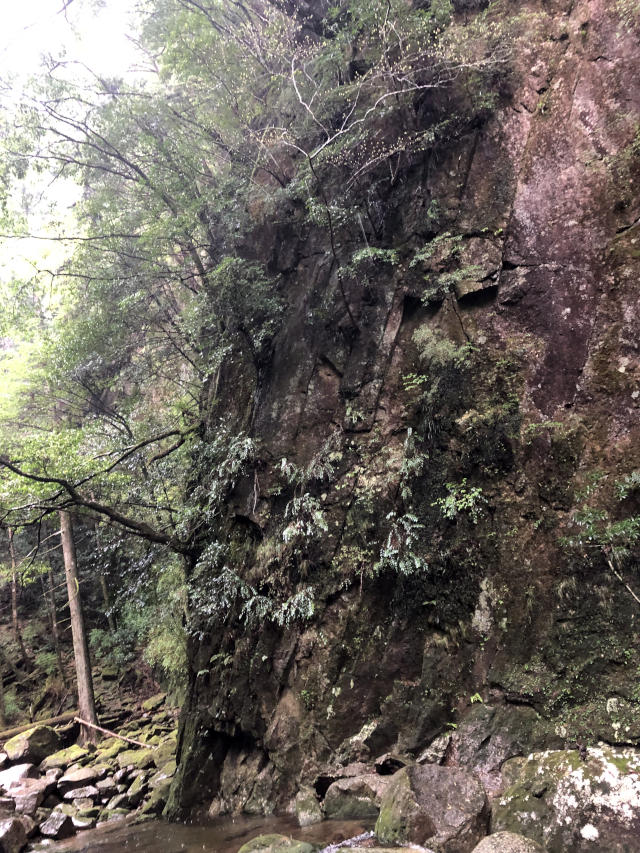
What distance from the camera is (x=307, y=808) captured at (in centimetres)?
580

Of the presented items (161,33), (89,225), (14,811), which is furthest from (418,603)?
(161,33)

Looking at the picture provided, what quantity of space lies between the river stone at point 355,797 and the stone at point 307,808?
0.62ft

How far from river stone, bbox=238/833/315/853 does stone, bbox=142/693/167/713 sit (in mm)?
11886

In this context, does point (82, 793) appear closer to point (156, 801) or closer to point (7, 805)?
point (7, 805)

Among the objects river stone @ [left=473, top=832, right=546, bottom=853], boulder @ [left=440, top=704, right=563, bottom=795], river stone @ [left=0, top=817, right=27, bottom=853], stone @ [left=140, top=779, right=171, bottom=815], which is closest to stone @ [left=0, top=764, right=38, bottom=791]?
river stone @ [left=0, top=817, right=27, bottom=853]

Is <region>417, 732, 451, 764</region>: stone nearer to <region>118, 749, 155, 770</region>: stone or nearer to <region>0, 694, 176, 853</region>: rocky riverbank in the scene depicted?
<region>0, 694, 176, 853</region>: rocky riverbank

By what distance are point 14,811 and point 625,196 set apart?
1386 cm

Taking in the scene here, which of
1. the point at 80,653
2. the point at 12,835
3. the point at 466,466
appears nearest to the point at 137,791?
the point at 12,835

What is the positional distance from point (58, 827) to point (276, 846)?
6354 millimetres

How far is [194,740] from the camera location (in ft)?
26.2

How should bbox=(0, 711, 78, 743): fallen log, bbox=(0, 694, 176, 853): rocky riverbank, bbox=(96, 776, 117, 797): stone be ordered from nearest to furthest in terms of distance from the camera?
bbox=(0, 694, 176, 853): rocky riverbank < bbox=(96, 776, 117, 797): stone < bbox=(0, 711, 78, 743): fallen log

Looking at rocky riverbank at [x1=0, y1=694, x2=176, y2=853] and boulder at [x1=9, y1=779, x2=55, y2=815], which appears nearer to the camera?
rocky riverbank at [x1=0, y1=694, x2=176, y2=853]

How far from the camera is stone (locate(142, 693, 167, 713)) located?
1483 centimetres

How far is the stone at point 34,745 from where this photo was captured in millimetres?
11633
